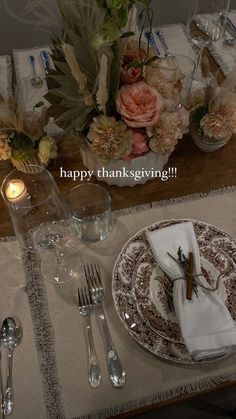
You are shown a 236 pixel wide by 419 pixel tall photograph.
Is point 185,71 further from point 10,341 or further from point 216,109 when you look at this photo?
point 10,341

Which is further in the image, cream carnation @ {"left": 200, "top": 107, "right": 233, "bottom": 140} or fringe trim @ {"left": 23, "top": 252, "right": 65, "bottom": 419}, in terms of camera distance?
cream carnation @ {"left": 200, "top": 107, "right": 233, "bottom": 140}

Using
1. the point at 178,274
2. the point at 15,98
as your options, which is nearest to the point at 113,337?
the point at 178,274

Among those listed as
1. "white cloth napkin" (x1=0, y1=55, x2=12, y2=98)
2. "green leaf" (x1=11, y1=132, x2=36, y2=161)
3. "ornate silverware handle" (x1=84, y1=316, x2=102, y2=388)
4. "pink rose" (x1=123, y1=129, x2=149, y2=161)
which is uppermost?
"white cloth napkin" (x1=0, y1=55, x2=12, y2=98)

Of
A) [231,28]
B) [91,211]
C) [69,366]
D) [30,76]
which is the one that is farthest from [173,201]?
[231,28]

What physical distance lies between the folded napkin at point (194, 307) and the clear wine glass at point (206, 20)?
0.54 meters

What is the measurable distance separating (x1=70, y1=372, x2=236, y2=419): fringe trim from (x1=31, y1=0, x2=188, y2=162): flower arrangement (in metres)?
0.41

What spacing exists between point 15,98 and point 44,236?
0.30 m

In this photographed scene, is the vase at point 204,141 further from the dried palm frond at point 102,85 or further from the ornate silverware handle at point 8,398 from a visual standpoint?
the ornate silverware handle at point 8,398

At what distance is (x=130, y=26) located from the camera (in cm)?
55

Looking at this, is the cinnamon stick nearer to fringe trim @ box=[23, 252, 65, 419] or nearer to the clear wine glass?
fringe trim @ box=[23, 252, 65, 419]

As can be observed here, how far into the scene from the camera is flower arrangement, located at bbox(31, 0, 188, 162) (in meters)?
0.54

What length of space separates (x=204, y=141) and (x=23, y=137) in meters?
0.42

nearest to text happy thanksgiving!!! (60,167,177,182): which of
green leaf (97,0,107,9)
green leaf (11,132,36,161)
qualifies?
green leaf (11,132,36,161)

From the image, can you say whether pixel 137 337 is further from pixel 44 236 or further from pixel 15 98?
pixel 15 98
